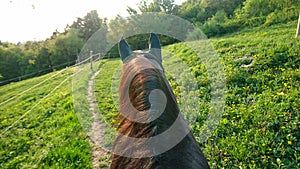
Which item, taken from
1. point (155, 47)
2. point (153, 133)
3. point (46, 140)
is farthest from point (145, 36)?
point (153, 133)

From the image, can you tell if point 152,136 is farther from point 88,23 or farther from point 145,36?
point 88,23

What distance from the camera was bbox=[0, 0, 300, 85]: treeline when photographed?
20578 mm

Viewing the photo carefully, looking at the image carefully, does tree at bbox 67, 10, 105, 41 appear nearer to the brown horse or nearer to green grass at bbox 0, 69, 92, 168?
green grass at bbox 0, 69, 92, 168

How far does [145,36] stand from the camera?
1791 cm

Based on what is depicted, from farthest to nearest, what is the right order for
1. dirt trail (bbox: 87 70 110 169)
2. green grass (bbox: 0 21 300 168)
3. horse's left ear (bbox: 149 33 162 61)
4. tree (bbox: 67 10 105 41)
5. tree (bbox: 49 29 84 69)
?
tree (bbox: 67 10 105 41)
tree (bbox: 49 29 84 69)
dirt trail (bbox: 87 70 110 169)
green grass (bbox: 0 21 300 168)
horse's left ear (bbox: 149 33 162 61)

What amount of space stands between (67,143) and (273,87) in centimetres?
497

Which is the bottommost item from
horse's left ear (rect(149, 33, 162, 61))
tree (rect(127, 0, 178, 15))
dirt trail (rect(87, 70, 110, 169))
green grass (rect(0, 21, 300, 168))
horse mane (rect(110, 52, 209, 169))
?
dirt trail (rect(87, 70, 110, 169))

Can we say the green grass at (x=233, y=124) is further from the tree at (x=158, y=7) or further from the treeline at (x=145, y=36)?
the tree at (x=158, y=7)

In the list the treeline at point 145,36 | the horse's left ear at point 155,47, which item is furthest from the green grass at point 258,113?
the treeline at point 145,36

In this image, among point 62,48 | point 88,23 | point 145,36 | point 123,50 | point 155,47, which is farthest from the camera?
point 88,23

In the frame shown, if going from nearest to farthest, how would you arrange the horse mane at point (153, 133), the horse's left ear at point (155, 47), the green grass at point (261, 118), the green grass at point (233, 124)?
the horse mane at point (153, 133) < the horse's left ear at point (155, 47) < the green grass at point (261, 118) < the green grass at point (233, 124)

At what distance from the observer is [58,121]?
23.9 feet

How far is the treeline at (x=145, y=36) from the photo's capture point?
20.6m

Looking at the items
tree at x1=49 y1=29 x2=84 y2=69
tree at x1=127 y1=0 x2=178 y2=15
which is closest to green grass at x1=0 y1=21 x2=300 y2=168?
tree at x1=127 y1=0 x2=178 y2=15
